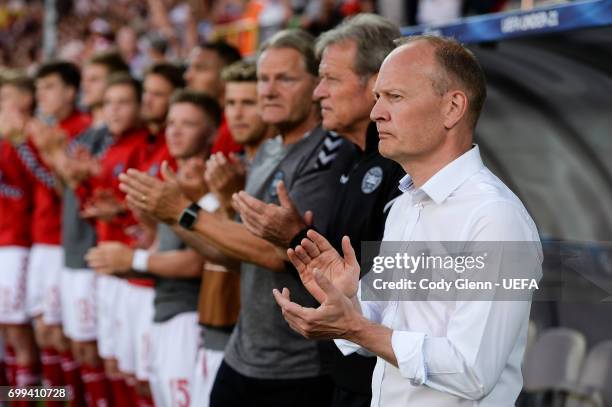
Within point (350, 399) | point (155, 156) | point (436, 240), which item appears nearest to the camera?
point (436, 240)

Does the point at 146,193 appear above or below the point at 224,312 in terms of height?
above

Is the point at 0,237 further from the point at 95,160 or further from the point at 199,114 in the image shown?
the point at 199,114

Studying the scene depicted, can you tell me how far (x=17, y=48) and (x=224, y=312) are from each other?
12.5 m

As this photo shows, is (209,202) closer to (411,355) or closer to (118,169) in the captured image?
A: (118,169)

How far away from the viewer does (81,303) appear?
7082 mm

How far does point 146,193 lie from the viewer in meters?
4.02

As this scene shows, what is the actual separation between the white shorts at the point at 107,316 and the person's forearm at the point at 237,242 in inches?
111

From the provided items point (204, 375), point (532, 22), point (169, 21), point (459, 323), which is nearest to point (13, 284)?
point (204, 375)

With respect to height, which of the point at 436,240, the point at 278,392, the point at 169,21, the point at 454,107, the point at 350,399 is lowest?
the point at 278,392

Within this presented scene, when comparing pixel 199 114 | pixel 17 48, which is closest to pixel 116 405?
pixel 199 114

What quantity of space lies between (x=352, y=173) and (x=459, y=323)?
4.20 feet

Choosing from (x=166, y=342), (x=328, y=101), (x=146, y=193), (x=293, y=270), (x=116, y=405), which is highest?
(x=328, y=101)

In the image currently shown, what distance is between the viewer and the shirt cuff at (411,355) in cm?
248

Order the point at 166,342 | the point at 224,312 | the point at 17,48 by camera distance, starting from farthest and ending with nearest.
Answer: the point at 17,48
the point at 166,342
the point at 224,312
